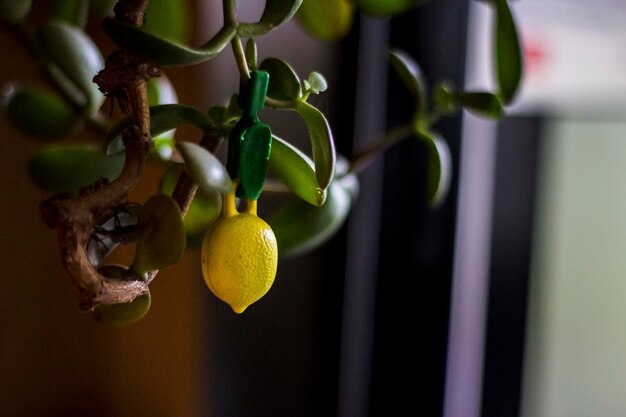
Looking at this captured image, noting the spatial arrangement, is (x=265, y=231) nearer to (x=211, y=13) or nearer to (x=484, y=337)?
(x=211, y=13)

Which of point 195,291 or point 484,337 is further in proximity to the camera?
point 484,337

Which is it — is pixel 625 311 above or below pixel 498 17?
below

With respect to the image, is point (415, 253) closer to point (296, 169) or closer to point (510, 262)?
point (510, 262)

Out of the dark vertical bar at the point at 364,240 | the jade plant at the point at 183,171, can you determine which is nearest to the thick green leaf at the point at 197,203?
the jade plant at the point at 183,171

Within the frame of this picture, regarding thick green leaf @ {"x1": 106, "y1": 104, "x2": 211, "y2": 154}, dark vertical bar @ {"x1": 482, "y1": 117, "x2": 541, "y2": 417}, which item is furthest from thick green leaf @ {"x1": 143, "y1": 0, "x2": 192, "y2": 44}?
dark vertical bar @ {"x1": 482, "y1": 117, "x2": 541, "y2": 417}

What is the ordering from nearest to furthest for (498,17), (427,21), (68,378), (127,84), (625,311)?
1. (127,84)
2. (498,17)
3. (68,378)
4. (427,21)
5. (625,311)

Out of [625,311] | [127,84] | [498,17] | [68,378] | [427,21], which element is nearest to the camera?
[127,84]

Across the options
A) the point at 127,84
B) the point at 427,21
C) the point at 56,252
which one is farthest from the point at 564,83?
the point at 127,84

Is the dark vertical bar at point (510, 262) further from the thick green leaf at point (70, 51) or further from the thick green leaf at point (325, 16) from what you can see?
the thick green leaf at point (70, 51)
